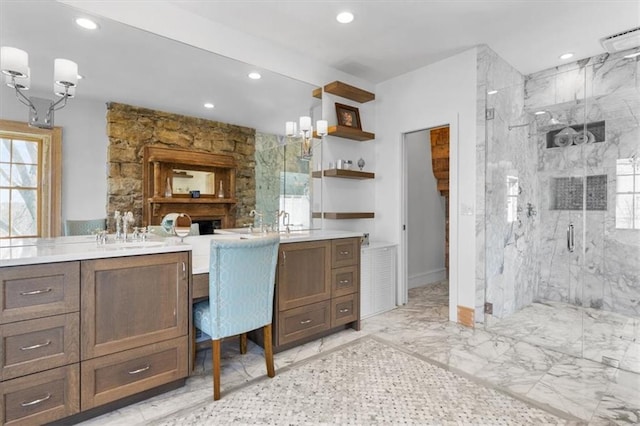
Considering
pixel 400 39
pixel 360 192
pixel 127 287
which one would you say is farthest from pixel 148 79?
pixel 360 192

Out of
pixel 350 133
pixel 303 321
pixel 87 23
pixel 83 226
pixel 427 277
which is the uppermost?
pixel 87 23

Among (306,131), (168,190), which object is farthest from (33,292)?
(306,131)

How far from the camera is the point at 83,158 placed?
6.66ft

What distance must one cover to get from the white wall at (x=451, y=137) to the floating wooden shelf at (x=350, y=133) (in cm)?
27

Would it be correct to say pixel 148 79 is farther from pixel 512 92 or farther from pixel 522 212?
pixel 522 212

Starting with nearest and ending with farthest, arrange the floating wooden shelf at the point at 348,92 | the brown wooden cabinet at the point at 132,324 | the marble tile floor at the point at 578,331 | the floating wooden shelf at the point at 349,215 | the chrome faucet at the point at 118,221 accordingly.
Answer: the brown wooden cabinet at the point at 132,324, the chrome faucet at the point at 118,221, the marble tile floor at the point at 578,331, the floating wooden shelf at the point at 348,92, the floating wooden shelf at the point at 349,215

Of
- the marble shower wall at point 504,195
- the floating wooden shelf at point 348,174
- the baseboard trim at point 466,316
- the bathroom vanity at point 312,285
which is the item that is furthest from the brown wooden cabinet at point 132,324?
the marble shower wall at point 504,195

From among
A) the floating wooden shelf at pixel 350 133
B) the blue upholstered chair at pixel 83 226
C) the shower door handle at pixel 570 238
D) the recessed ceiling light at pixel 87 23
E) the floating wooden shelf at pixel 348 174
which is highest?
the recessed ceiling light at pixel 87 23

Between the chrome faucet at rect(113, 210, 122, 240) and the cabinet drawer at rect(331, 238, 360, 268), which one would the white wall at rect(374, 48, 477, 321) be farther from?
the chrome faucet at rect(113, 210, 122, 240)

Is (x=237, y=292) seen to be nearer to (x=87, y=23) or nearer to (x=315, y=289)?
(x=315, y=289)

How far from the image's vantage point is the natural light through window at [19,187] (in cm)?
180

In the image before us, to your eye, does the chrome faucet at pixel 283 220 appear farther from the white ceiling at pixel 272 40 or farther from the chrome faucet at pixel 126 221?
the chrome faucet at pixel 126 221

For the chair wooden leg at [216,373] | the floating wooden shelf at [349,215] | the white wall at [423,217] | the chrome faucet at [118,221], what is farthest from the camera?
the white wall at [423,217]

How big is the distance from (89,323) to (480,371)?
2489 mm
